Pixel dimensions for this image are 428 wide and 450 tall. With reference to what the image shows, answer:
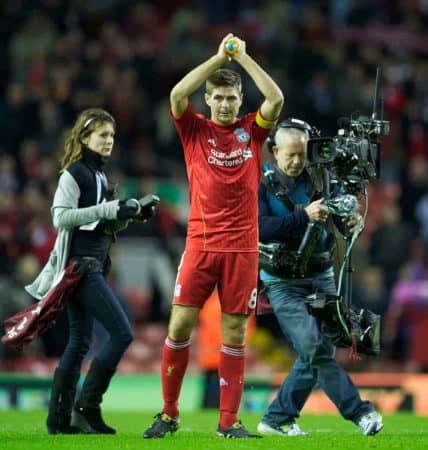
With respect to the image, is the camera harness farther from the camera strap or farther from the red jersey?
the red jersey

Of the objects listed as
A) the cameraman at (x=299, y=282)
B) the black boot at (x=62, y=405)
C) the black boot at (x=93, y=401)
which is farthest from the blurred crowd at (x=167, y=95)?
the cameraman at (x=299, y=282)

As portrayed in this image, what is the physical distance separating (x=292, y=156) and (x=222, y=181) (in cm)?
Result: 98

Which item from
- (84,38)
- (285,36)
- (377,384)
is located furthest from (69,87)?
(377,384)

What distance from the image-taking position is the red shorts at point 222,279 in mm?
9594

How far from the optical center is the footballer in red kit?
9.59 m

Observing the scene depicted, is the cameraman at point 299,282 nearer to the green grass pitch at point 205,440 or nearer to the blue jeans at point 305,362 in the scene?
the blue jeans at point 305,362

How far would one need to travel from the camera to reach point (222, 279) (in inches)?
380

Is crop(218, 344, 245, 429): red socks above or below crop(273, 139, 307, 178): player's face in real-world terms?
below

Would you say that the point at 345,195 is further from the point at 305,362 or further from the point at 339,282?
the point at 305,362

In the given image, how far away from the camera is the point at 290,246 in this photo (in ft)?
33.9

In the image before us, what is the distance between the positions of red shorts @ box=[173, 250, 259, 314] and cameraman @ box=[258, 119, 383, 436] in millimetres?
660

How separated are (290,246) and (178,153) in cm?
1043

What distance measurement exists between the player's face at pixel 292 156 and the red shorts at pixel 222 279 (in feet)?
3.42

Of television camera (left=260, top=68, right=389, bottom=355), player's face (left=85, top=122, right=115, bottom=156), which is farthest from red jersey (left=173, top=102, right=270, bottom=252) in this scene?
player's face (left=85, top=122, right=115, bottom=156)
